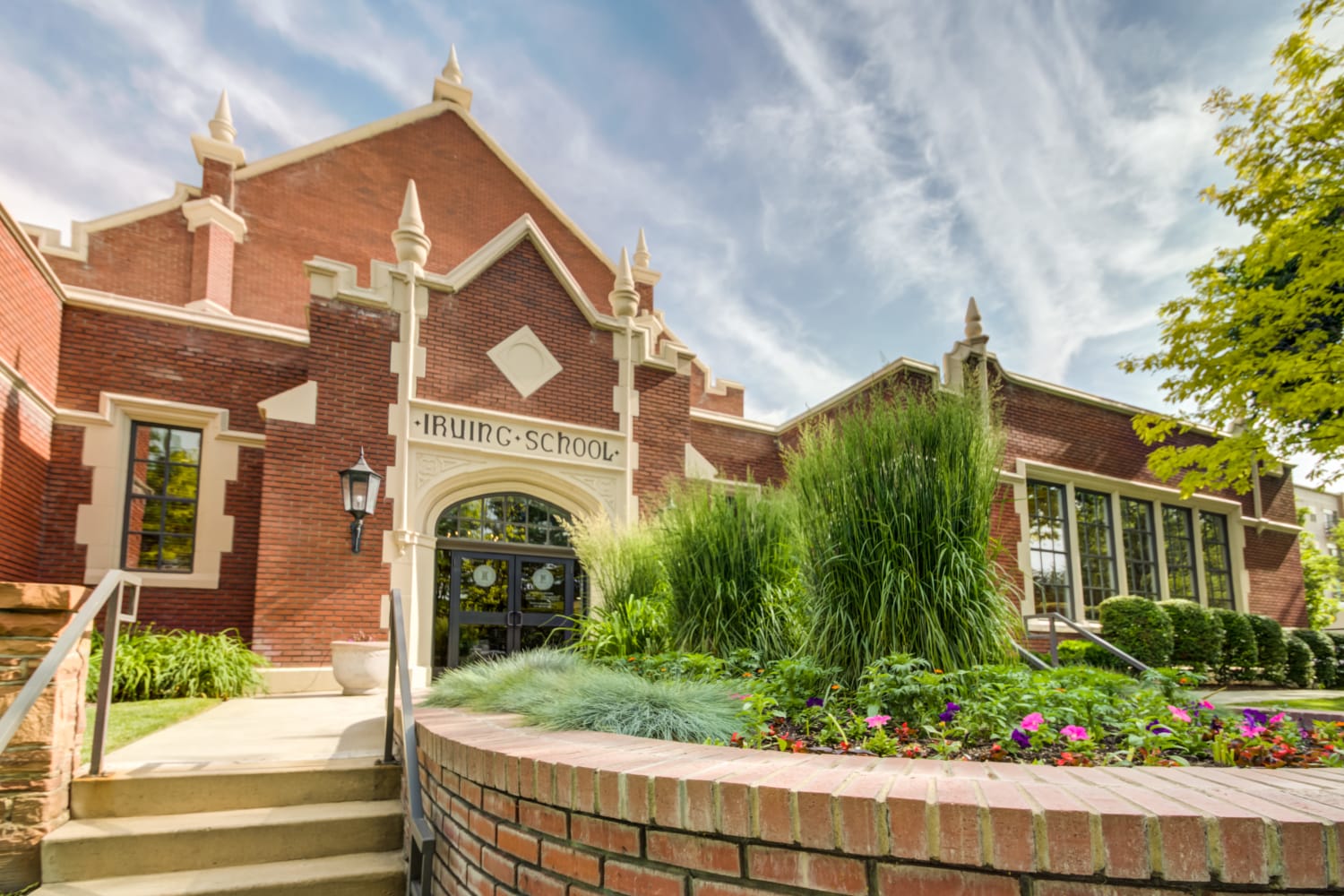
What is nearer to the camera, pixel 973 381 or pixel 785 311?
pixel 973 381

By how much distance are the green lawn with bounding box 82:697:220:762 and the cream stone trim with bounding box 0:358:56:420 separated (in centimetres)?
338

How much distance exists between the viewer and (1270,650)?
1270 cm

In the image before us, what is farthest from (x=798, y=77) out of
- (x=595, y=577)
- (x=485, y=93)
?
(x=485, y=93)

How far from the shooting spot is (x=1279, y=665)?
A: 12766 millimetres

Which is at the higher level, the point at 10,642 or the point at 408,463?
the point at 408,463

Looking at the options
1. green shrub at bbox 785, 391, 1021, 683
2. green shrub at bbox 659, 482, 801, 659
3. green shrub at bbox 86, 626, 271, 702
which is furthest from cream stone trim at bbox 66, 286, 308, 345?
green shrub at bbox 785, 391, 1021, 683

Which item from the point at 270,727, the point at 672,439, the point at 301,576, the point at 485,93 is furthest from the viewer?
the point at 485,93

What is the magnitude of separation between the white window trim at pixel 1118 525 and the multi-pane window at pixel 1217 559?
0.26 ft

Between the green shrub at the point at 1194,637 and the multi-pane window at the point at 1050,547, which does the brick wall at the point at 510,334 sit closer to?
the multi-pane window at the point at 1050,547

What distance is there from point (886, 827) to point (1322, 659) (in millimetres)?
16085

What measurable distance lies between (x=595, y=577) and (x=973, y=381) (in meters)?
3.50

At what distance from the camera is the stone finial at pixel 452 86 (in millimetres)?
17734

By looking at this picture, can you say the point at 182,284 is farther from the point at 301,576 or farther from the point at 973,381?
the point at 973,381

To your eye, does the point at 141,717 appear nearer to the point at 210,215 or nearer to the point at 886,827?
the point at 886,827
